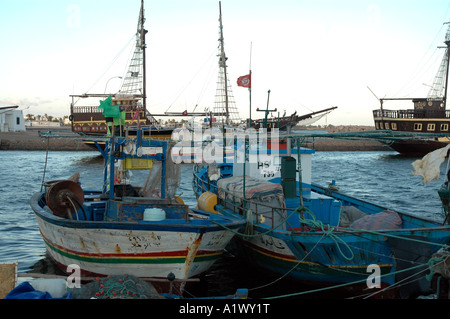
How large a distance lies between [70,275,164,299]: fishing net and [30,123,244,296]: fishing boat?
1.95 m

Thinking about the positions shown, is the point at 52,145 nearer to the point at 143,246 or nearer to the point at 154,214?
the point at 154,214

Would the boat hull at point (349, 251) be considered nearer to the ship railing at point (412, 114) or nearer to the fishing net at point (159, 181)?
the fishing net at point (159, 181)

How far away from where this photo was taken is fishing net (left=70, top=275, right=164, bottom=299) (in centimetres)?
696

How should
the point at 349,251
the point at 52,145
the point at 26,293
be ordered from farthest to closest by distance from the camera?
the point at 52,145 < the point at 349,251 < the point at 26,293

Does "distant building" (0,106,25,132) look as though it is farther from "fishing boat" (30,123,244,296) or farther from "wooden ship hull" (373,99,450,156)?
"fishing boat" (30,123,244,296)

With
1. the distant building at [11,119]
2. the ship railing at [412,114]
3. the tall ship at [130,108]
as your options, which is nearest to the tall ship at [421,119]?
the ship railing at [412,114]

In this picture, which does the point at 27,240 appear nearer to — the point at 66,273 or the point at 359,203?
the point at 66,273

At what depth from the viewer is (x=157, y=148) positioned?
39.8 ft

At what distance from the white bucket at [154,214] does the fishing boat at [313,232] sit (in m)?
2.20

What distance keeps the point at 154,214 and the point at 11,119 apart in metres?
90.9

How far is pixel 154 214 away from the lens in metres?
10.8

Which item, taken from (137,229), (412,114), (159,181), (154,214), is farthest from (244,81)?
(412,114)

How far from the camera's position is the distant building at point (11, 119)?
8482 centimetres
